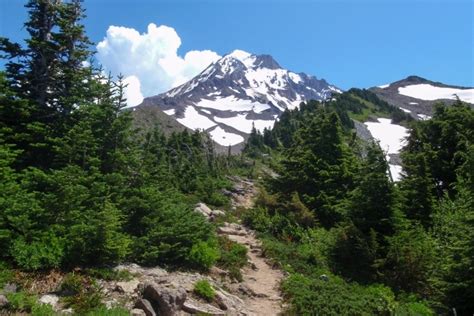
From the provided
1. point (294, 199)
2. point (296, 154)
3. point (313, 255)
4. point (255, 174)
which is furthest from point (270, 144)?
point (313, 255)

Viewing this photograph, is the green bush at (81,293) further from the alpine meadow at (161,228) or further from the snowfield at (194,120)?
the snowfield at (194,120)

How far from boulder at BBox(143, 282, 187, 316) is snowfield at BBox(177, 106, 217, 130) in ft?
501

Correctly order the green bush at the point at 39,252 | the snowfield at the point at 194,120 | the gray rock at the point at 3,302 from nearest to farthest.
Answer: the gray rock at the point at 3,302
the green bush at the point at 39,252
the snowfield at the point at 194,120

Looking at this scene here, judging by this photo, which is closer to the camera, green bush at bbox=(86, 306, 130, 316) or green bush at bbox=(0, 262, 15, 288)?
green bush at bbox=(86, 306, 130, 316)

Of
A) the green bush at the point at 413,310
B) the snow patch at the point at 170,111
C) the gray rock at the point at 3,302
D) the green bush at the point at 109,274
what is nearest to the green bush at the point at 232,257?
the green bush at the point at 109,274

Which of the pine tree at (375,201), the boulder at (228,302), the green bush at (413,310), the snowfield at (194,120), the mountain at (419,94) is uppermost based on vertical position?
the mountain at (419,94)

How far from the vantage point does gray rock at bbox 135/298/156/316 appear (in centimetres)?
1091

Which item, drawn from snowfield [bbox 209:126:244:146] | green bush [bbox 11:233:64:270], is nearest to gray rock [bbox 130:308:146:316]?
green bush [bbox 11:233:64:270]

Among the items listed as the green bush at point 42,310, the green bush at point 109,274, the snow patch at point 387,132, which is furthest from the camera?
the snow patch at point 387,132

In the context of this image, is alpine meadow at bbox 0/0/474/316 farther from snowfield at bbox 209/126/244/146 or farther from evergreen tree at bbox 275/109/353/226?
snowfield at bbox 209/126/244/146

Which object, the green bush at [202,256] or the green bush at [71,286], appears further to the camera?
the green bush at [202,256]

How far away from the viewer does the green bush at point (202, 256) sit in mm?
15031

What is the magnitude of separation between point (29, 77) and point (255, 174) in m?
35.9

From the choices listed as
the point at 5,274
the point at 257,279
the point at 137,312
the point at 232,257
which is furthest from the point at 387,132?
the point at 5,274
